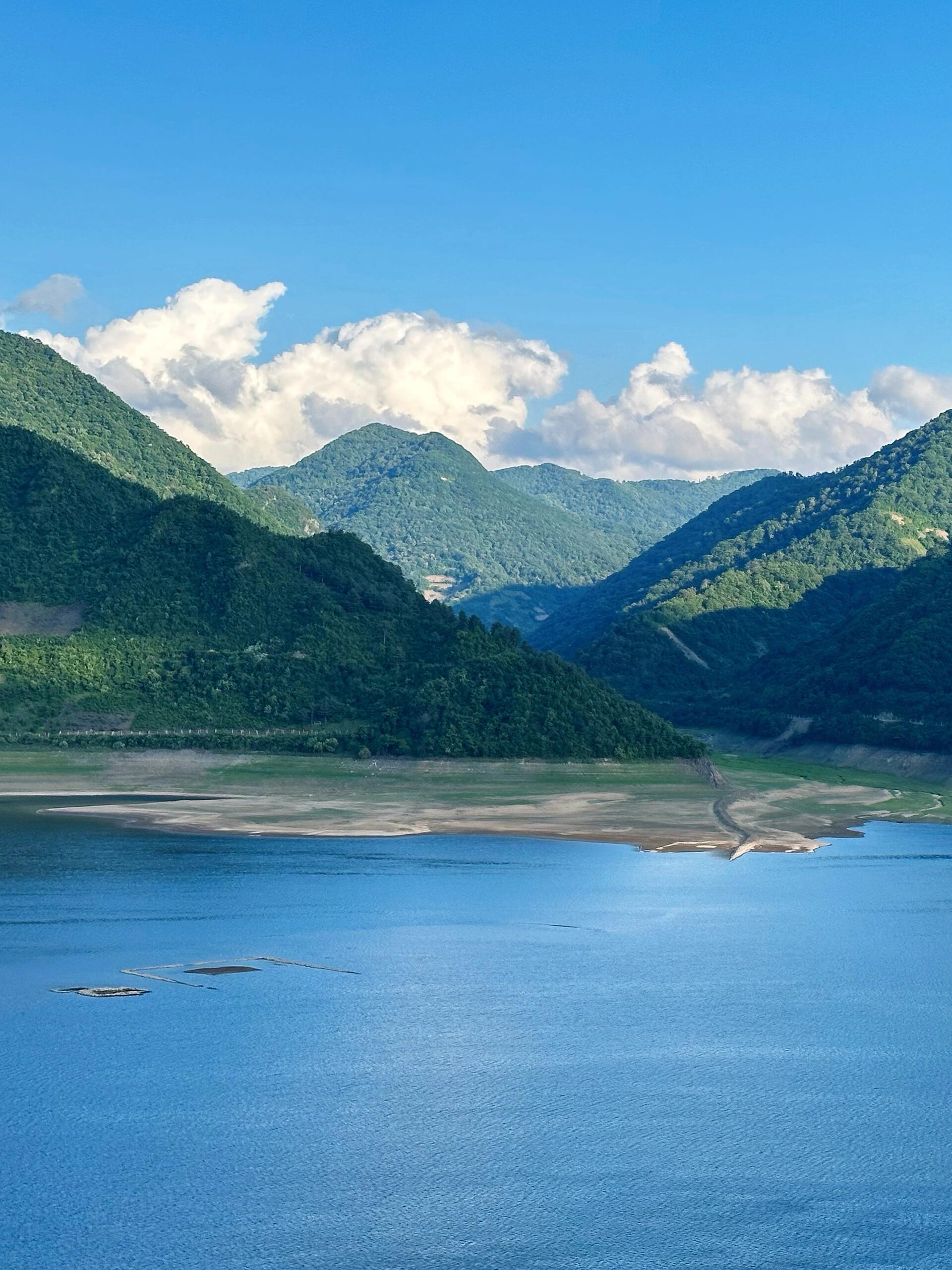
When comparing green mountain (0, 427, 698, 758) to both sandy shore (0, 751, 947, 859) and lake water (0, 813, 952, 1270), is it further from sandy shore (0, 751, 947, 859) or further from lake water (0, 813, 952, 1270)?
lake water (0, 813, 952, 1270)

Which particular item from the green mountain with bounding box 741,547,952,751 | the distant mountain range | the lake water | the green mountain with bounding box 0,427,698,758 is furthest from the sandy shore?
the green mountain with bounding box 741,547,952,751

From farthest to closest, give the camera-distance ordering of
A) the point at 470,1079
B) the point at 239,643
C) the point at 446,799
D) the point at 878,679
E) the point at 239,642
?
1. the point at 878,679
2. the point at 239,642
3. the point at 239,643
4. the point at 446,799
5. the point at 470,1079

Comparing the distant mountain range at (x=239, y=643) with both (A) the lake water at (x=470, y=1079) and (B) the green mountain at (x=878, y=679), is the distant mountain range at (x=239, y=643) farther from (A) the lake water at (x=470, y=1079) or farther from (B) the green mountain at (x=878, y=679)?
(A) the lake water at (x=470, y=1079)

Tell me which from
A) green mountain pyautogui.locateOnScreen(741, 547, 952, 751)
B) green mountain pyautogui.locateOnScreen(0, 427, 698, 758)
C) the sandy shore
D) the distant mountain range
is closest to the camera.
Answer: the sandy shore

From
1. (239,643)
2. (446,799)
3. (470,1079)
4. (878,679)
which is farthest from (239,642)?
(470,1079)

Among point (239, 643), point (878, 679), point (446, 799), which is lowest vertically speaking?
point (446, 799)

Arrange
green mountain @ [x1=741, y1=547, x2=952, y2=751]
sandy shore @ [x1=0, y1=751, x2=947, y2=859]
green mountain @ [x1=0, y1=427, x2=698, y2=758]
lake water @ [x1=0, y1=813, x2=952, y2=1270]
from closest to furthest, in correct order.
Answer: lake water @ [x1=0, y1=813, x2=952, y2=1270] < sandy shore @ [x1=0, y1=751, x2=947, y2=859] < green mountain @ [x1=0, y1=427, x2=698, y2=758] < green mountain @ [x1=741, y1=547, x2=952, y2=751]

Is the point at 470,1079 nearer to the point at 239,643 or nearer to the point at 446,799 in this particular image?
the point at 446,799

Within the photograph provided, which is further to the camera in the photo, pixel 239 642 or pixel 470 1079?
pixel 239 642
